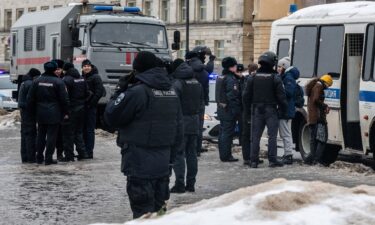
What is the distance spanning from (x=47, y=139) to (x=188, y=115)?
4.45m

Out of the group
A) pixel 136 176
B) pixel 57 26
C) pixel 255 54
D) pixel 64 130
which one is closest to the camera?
pixel 136 176

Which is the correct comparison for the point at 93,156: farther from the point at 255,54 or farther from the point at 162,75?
the point at 255,54

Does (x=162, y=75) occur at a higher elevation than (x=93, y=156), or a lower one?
higher

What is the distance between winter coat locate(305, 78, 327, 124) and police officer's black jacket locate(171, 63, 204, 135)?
392 cm

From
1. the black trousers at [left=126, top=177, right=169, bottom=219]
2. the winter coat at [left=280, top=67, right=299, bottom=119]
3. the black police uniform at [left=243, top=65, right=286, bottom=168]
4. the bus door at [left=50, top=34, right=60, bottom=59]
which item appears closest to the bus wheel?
the winter coat at [left=280, top=67, right=299, bottom=119]

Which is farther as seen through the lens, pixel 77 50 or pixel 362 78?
pixel 77 50

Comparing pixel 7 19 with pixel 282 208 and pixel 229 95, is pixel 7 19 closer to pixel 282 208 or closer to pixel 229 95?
pixel 229 95

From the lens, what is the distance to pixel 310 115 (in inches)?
724

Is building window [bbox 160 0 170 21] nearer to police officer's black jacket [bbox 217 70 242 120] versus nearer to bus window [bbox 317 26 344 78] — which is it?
bus window [bbox 317 26 344 78]

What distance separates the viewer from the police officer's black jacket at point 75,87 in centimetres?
1892

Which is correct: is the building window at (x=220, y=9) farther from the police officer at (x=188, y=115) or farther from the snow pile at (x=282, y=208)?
the snow pile at (x=282, y=208)

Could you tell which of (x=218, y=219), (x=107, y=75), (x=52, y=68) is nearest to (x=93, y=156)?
(x=52, y=68)

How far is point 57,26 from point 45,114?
556 inches

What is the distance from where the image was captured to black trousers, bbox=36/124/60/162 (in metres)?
18.2
